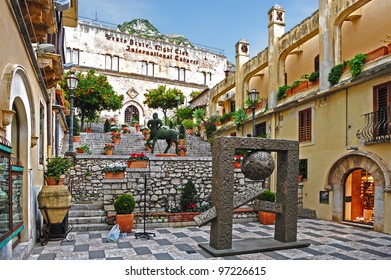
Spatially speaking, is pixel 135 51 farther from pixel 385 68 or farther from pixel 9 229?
pixel 9 229

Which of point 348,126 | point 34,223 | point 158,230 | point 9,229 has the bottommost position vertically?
point 158,230

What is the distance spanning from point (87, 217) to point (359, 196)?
843cm

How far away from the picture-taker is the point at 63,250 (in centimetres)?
643

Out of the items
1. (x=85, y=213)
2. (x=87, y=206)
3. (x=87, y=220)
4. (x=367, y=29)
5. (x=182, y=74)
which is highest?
(x=182, y=74)

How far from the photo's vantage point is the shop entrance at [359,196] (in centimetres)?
1045

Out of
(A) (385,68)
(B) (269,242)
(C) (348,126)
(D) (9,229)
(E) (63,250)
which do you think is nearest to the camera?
(D) (9,229)

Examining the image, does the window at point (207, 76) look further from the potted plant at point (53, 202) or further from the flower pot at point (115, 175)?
the potted plant at point (53, 202)

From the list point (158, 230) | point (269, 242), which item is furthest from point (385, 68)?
point (158, 230)

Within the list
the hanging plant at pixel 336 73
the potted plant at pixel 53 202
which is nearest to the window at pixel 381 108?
the hanging plant at pixel 336 73

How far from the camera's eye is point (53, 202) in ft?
22.4

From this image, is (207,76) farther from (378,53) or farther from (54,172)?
(54,172)

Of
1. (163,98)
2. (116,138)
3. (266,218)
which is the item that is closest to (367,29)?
(266,218)

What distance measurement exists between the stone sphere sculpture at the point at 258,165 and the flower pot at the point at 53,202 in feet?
12.7

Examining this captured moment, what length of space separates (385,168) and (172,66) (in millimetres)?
15595
